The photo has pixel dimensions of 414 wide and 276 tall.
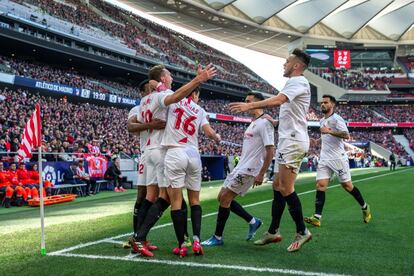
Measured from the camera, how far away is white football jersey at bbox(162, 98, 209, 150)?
207 inches

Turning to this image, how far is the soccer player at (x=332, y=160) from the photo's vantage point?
313 inches

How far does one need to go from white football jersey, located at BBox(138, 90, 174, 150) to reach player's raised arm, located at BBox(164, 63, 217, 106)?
24 cm

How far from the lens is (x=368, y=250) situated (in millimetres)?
5480

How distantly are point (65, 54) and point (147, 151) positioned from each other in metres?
35.4

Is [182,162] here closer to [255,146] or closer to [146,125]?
[146,125]

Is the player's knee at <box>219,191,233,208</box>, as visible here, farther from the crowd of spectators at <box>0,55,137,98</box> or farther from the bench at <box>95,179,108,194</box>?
the crowd of spectators at <box>0,55,137,98</box>

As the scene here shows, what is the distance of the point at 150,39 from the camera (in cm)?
5731

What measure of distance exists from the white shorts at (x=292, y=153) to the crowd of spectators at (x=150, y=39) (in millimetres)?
37336

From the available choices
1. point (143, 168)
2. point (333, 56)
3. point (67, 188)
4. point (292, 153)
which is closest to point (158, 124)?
point (143, 168)

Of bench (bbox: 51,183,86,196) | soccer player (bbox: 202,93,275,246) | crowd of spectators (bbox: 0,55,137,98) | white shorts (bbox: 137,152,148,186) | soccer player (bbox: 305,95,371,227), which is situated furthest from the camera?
crowd of spectators (bbox: 0,55,137,98)

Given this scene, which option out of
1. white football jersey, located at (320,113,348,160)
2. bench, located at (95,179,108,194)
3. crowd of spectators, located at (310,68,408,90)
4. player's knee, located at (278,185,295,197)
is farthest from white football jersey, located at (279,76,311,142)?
crowd of spectators, located at (310,68,408,90)

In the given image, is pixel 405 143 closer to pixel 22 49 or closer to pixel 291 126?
pixel 22 49

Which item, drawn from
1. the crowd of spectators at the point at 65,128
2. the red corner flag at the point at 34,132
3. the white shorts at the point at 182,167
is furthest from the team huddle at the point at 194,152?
the crowd of spectators at the point at 65,128

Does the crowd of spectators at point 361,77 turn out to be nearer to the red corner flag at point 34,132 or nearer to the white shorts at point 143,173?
the white shorts at point 143,173
